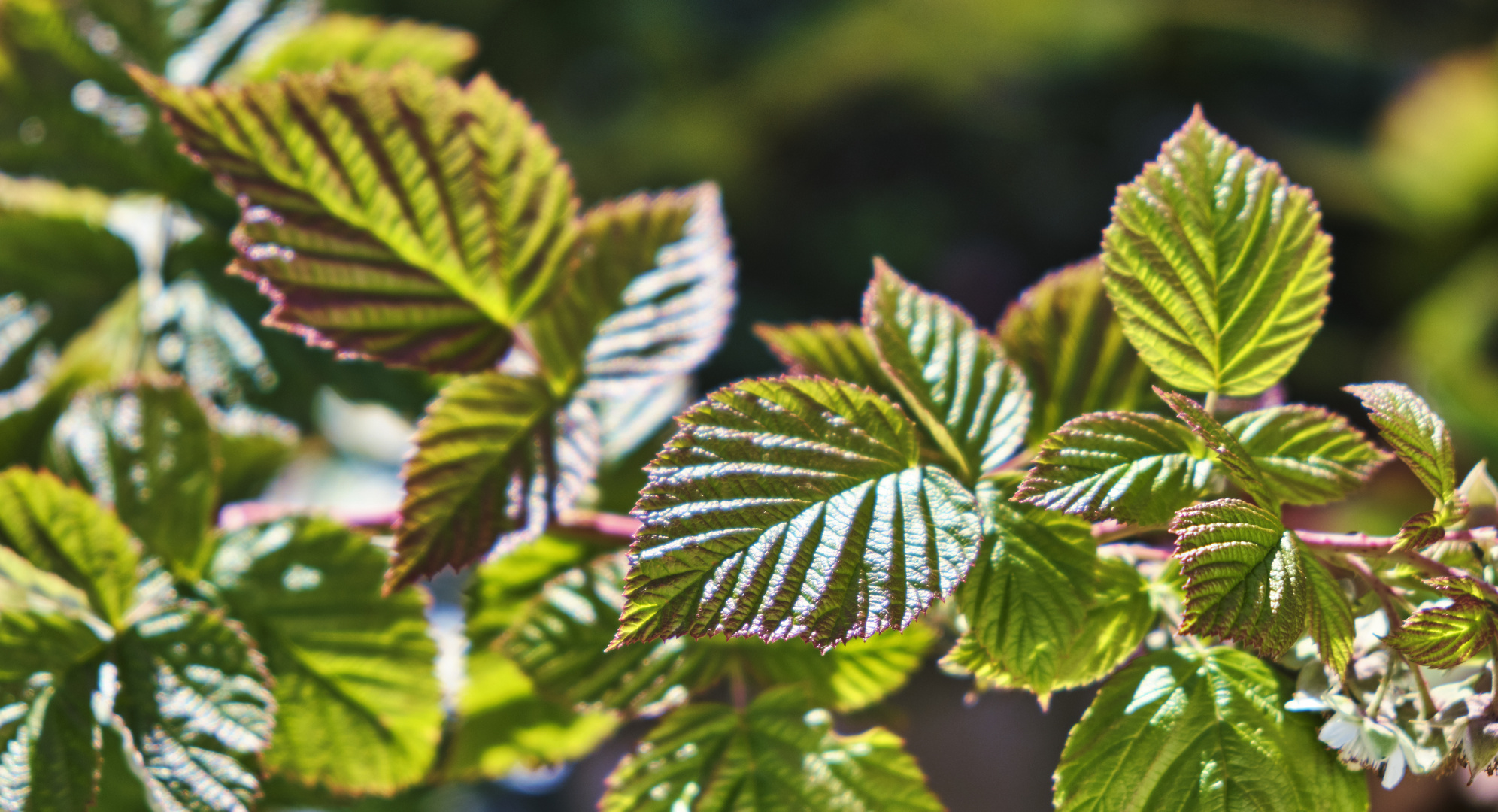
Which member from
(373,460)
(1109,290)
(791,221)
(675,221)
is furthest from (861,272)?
(1109,290)

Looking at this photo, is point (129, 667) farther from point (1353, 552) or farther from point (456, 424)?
Result: point (1353, 552)

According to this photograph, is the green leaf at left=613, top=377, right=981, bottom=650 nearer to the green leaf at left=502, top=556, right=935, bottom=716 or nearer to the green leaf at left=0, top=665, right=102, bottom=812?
the green leaf at left=502, top=556, right=935, bottom=716

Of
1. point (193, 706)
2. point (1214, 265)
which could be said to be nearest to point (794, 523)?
point (1214, 265)

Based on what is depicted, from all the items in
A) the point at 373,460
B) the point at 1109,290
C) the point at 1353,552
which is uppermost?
the point at 1109,290

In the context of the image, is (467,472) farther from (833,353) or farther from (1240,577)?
(1240,577)

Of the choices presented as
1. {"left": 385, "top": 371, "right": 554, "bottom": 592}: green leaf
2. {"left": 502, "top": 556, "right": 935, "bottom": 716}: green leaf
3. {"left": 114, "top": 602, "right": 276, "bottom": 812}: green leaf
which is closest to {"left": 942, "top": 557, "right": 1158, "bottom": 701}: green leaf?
{"left": 502, "top": 556, "right": 935, "bottom": 716}: green leaf

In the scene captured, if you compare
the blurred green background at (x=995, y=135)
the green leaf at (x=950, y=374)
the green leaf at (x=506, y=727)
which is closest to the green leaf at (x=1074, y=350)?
the green leaf at (x=950, y=374)
